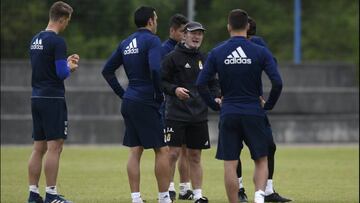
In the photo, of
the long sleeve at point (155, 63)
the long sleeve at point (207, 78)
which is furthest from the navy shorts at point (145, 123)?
the long sleeve at point (207, 78)

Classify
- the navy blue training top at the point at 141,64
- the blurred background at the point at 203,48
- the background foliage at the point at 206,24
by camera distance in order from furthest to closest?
the background foliage at the point at 206,24, the blurred background at the point at 203,48, the navy blue training top at the point at 141,64

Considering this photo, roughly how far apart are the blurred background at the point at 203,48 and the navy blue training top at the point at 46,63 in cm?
1530

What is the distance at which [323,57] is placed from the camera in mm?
39094

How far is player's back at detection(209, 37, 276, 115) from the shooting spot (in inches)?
441

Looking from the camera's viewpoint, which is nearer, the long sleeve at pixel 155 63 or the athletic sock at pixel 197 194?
the long sleeve at pixel 155 63

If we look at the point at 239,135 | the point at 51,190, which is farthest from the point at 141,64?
the point at 51,190

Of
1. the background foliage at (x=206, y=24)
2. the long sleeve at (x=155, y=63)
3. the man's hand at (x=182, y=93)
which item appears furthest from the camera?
the background foliage at (x=206, y=24)

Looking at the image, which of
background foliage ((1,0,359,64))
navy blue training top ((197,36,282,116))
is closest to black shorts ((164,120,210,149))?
navy blue training top ((197,36,282,116))

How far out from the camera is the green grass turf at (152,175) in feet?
48.7

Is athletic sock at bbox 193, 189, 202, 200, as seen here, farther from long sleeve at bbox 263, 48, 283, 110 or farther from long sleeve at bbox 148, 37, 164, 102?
long sleeve at bbox 263, 48, 283, 110

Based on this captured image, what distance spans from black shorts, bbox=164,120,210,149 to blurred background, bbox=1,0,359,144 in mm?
14250

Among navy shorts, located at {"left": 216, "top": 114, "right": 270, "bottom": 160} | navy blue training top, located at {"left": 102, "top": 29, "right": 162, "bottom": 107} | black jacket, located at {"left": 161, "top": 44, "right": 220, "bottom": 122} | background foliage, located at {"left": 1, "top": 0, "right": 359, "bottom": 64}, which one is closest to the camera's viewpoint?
navy shorts, located at {"left": 216, "top": 114, "right": 270, "bottom": 160}

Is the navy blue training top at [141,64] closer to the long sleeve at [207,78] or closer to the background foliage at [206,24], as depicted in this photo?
the long sleeve at [207,78]

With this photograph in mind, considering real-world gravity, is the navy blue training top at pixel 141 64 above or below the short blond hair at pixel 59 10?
below
